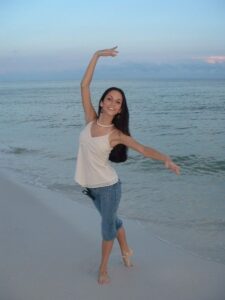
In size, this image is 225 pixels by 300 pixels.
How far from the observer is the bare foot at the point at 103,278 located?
12.8ft

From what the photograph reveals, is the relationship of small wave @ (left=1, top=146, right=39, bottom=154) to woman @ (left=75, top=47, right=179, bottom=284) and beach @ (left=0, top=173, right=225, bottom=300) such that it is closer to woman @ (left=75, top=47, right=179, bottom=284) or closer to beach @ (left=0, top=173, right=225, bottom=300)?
beach @ (left=0, top=173, right=225, bottom=300)

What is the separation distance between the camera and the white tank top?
3.66m

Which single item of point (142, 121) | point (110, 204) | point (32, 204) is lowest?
point (142, 121)

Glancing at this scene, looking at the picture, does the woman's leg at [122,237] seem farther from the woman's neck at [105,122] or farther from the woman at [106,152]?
the woman's neck at [105,122]

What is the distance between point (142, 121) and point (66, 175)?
13.1 metres

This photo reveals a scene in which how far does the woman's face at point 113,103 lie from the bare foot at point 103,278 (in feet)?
4.89

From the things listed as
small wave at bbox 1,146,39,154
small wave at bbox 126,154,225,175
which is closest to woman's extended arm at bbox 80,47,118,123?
small wave at bbox 126,154,225,175

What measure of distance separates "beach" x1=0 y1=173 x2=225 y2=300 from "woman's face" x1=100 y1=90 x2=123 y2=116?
62.4 inches

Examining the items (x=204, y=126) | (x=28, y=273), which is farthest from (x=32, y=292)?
(x=204, y=126)

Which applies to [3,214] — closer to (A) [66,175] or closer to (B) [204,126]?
(A) [66,175]

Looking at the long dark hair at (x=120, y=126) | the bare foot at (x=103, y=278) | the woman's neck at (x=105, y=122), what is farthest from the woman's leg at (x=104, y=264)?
the woman's neck at (x=105, y=122)

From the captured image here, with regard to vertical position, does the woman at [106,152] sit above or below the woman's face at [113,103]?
below

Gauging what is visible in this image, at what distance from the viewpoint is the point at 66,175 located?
29.9 ft

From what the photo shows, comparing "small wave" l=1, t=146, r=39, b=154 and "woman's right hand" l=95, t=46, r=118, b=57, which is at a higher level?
"woman's right hand" l=95, t=46, r=118, b=57
